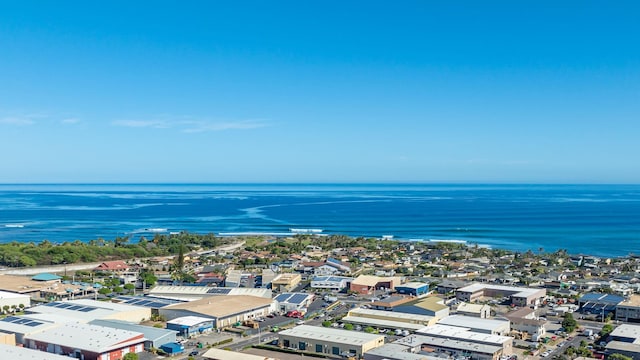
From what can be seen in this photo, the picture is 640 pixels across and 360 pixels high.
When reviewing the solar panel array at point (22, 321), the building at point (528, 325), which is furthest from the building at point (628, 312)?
the solar panel array at point (22, 321)

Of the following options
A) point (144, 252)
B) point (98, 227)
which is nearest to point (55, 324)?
point (144, 252)

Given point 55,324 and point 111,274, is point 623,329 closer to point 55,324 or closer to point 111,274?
point 55,324

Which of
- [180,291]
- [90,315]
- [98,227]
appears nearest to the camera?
[90,315]

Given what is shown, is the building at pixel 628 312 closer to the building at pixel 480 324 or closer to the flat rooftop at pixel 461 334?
the building at pixel 480 324

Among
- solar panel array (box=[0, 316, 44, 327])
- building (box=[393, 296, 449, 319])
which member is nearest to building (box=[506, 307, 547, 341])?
building (box=[393, 296, 449, 319])

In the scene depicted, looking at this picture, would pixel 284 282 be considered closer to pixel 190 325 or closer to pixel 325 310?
pixel 325 310

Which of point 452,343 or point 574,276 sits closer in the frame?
point 452,343

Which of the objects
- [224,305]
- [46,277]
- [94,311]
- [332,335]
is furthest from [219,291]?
[46,277]
